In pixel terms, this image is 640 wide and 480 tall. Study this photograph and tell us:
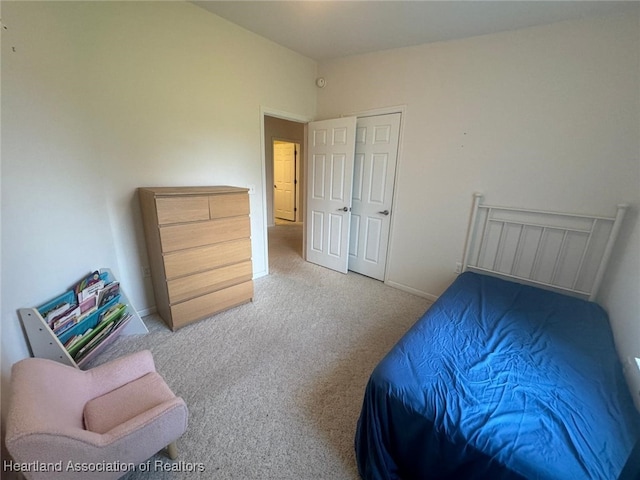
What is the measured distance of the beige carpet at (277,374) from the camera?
1.25 meters

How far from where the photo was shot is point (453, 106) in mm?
2373

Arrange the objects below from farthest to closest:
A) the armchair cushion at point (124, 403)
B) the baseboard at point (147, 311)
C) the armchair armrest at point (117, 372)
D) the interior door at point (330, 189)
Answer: the interior door at point (330, 189) < the baseboard at point (147, 311) < the armchair armrest at point (117, 372) < the armchair cushion at point (124, 403)

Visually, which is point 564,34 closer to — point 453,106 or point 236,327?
point 453,106

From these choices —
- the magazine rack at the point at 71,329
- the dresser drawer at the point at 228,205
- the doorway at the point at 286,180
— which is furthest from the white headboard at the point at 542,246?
the doorway at the point at 286,180

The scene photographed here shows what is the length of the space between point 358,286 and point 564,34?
2.72 meters

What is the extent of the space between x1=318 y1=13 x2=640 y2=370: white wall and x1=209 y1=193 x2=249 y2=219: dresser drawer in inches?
65.5

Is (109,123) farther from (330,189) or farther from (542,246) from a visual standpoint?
(542,246)

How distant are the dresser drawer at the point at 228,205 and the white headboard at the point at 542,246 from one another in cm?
211

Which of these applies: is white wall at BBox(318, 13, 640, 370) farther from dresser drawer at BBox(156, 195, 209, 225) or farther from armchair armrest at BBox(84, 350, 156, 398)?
armchair armrest at BBox(84, 350, 156, 398)

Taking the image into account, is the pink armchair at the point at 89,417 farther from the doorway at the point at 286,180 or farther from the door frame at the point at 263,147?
the doorway at the point at 286,180

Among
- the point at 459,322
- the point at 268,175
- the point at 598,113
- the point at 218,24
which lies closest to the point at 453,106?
the point at 598,113

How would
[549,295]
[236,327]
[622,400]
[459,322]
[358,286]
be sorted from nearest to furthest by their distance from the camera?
[622,400]
[459,322]
[549,295]
[236,327]
[358,286]

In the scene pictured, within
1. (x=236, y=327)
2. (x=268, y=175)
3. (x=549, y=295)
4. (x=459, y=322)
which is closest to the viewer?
(x=459, y=322)

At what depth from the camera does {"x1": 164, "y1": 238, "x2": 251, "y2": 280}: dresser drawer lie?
79.3 inches
